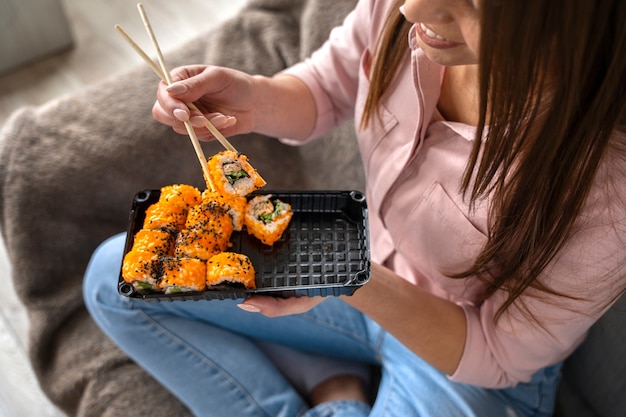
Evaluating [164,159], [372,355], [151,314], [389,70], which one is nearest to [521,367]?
A: [372,355]

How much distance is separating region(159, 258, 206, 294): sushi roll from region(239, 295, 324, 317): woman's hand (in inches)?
2.5

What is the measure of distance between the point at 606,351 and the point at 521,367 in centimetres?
17

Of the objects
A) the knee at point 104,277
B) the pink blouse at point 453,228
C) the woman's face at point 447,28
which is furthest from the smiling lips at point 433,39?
the knee at point 104,277

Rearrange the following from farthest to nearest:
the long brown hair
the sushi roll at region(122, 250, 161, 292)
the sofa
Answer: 1. the sofa
2. the sushi roll at region(122, 250, 161, 292)
3. the long brown hair

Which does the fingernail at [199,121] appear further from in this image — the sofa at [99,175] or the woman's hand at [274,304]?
the sofa at [99,175]

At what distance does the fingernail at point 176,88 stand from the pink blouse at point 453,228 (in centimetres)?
29

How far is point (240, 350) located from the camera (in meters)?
1.02

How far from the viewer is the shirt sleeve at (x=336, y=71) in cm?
95

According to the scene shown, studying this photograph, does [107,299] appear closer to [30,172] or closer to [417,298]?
[30,172]

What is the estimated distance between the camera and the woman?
0.56m

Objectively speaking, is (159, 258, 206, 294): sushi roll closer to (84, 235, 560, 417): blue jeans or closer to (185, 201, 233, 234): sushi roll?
(185, 201, 233, 234): sushi roll

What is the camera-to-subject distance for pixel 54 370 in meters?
Answer: 1.18

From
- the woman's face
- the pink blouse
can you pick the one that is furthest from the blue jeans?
the woman's face

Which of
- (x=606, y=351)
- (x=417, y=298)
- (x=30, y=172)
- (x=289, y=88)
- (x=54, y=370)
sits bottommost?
(x=54, y=370)
